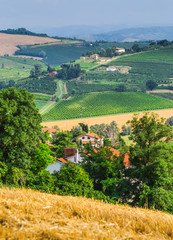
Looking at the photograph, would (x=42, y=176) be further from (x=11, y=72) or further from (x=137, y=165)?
(x=11, y=72)

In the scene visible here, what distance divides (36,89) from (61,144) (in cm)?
8862

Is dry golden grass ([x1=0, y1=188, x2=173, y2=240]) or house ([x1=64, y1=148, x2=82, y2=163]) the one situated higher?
dry golden grass ([x1=0, y1=188, x2=173, y2=240])

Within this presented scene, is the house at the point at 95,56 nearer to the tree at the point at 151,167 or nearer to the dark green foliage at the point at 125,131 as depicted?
the dark green foliage at the point at 125,131

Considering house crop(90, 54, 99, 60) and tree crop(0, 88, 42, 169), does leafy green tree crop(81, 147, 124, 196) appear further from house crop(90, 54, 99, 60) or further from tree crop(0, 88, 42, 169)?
house crop(90, 54, 99, 60)

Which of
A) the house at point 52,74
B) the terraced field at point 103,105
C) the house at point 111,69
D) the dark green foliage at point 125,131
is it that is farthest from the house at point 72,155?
the house at point 111,69

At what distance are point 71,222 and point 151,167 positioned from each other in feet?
56.3

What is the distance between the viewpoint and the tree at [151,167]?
2200 cm

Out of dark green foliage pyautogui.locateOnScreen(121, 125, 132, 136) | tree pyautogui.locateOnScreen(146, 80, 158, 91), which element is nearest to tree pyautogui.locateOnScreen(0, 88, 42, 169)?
dark green foliage pyautogui.locateOnScreen(121, 125, 132, 136)

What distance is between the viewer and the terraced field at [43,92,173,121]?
102938 mm

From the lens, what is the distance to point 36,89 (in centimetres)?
13475

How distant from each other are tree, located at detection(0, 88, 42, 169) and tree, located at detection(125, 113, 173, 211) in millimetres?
9173

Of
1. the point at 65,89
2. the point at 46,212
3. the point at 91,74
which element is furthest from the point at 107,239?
the point at 91,74

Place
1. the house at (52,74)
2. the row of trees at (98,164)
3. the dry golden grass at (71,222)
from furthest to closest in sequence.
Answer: the house at (52,74)
the row of trees at (98,164)
the dry golden grass at (71,222)

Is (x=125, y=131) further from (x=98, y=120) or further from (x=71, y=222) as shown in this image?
(x=71, y=222)
